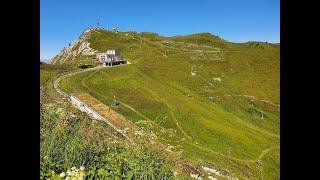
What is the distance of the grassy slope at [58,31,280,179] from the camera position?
248 ft

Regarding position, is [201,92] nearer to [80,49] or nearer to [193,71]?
[193,71]

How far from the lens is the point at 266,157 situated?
7575 centimetres

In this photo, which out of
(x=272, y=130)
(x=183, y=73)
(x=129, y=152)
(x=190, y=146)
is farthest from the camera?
(x=183, y=73)

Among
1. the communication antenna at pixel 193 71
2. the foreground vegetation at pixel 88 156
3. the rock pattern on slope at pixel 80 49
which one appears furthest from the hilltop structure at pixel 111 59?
the foreground vegetation at pixel 88 156

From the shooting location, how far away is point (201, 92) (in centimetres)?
11244

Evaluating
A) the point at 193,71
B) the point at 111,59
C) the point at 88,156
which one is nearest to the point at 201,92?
the point at 193,71

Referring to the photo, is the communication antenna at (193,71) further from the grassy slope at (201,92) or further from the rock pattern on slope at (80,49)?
the rock pattern on slope at (80,49)

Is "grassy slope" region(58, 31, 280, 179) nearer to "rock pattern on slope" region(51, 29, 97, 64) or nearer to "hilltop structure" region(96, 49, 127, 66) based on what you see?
"rock pattern on slope" region(51, 29, 97, 64)

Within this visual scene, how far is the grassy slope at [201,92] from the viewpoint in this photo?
75500 millimetres

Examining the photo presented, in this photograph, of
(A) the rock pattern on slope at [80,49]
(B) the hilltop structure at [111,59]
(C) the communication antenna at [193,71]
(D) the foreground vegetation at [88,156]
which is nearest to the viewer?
(D) the foreground vegetation at [88,156]
